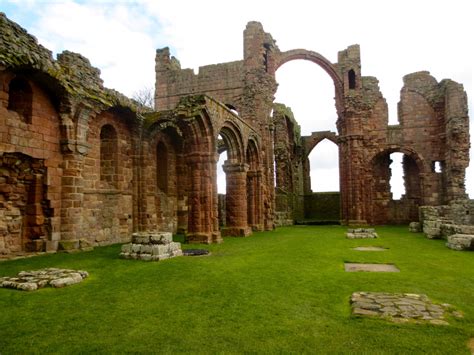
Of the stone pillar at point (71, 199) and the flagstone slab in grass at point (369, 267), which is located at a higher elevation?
the stone pillar at point (71, 199)

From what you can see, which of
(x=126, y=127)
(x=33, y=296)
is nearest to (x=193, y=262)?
(x=33, y=296)

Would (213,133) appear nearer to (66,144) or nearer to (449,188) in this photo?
(66,144)

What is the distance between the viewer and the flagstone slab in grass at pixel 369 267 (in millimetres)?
7191

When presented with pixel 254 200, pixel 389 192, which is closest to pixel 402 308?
pixel 254 200

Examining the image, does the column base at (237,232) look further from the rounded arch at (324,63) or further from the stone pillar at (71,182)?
the rounded arch at (324,63)

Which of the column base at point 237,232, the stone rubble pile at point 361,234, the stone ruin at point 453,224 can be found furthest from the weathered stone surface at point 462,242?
the column base at point 237,232

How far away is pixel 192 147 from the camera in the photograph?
13.4m

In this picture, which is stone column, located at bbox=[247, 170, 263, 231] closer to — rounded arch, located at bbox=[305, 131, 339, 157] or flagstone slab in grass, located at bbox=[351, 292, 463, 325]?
rounded arch, located at bbox=[305, 131, 339, 157]

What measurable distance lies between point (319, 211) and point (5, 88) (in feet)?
75.8

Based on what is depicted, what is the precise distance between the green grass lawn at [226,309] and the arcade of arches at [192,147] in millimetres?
2781

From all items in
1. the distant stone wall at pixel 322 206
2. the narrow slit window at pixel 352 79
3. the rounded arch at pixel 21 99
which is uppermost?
the narrow slit window at pixel 352 79

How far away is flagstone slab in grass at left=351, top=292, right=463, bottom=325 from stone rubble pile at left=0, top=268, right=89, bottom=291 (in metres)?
4.35

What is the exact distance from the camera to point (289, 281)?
20.6 ft

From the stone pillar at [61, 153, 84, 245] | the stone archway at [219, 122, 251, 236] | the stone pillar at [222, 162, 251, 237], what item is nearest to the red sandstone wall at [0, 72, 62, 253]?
the stone pillar at [61, 153, 84, 245]
